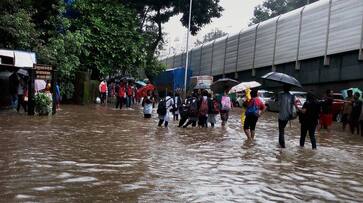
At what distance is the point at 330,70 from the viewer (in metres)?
31.6

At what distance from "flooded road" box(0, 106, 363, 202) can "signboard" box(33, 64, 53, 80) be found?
4647mm

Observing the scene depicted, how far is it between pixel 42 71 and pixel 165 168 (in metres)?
11.3

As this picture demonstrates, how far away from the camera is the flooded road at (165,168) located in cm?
623

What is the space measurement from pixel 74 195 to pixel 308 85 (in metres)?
31.1

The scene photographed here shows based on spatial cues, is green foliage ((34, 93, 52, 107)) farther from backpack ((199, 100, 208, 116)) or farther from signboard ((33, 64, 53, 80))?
backpack ((199, 100, 208, 116))

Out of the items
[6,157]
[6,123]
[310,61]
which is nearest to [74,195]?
[6,157]

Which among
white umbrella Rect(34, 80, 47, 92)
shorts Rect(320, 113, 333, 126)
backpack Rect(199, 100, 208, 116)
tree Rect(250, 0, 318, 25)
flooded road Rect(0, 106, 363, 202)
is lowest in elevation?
flooded road Rect(0, 106, 363, 202)

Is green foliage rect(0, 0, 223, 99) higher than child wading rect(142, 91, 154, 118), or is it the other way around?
green foliage rect(0, 0, 223, 99)

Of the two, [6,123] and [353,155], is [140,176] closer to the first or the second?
[353,155]

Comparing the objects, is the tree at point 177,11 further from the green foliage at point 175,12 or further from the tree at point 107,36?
the tree at point 107,36

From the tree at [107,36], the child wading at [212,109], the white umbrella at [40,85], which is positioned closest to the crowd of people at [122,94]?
the tree at [107,36]

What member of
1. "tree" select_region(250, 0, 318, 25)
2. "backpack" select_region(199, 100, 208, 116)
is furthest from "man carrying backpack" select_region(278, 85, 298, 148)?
"tree" select_region(250, 0, 318, 25)

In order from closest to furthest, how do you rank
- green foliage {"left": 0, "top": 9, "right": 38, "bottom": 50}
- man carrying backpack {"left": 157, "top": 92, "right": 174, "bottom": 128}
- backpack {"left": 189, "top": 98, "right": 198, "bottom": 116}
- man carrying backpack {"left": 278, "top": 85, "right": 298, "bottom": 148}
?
man carrying backpack {"left": 278, "top": 85, "right": 298, "bottom": 148} → man carrying backpack {"left": 157, "top": 92, "right": 174, "bottom": 128} → backpack {"left": 189, "top": 98, "right": 198, "bottom": 116} → green foliage {"left": 0, "top": 9, "right": 38, "bottom": 50}

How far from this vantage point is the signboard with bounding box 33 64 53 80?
18.1 metres
